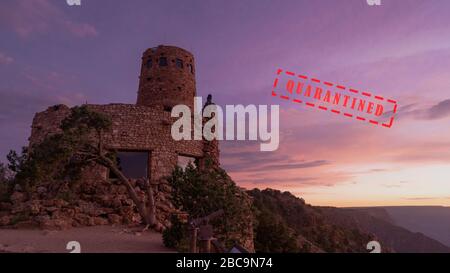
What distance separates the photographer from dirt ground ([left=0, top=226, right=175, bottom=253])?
469 inches

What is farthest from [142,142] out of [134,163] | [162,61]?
[162,61]

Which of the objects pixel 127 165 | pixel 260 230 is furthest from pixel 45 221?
pixel 260 230

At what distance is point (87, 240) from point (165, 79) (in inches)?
690

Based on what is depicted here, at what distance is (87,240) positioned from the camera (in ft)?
45.0

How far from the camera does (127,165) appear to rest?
76.0 ft

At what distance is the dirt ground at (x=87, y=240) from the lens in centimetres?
1191

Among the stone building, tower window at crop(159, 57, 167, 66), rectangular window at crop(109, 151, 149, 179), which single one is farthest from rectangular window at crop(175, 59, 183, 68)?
rectangular window at crop(109, 151, 149, 179)

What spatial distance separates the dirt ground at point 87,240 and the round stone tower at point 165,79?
1379 cm

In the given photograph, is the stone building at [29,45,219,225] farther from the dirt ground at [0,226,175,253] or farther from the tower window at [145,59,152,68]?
the tower window at [145,59,152,68]

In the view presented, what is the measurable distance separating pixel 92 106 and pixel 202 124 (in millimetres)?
8000

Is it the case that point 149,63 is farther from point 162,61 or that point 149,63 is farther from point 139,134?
point 139,134

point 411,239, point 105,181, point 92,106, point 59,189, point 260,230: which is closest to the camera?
point 59,189

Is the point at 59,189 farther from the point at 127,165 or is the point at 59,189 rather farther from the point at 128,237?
the point at 128,237

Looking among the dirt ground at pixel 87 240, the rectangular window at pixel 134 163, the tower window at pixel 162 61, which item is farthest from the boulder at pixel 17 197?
the tower window at pixel 162 61
